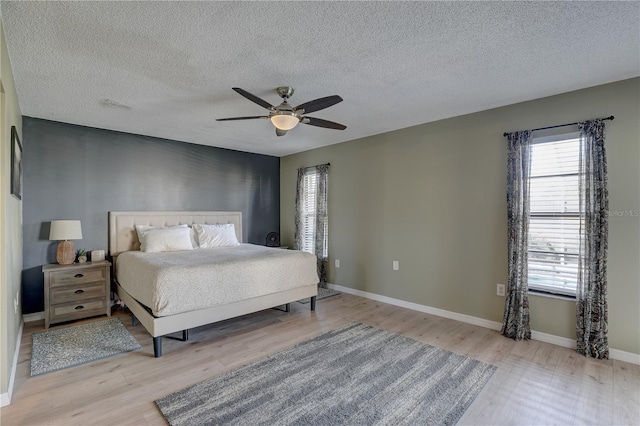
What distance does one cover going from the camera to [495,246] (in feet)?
11.3

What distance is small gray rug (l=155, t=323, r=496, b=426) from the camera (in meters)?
1.98

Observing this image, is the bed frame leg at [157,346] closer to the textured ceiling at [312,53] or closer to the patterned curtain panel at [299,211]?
the textured ceiling at [312,53]

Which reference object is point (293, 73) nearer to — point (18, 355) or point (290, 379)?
point (290, 379)

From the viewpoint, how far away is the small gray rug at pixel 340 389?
6.51ft

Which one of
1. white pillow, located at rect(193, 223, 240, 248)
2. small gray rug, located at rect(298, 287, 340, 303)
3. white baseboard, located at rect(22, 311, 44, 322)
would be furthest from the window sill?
white baseboard, located at rect(22, 311, 44, 322)

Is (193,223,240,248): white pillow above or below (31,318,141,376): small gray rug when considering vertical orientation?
above

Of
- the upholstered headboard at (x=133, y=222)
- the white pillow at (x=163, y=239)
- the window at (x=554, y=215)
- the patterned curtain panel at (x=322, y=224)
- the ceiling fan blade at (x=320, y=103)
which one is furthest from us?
the patterned curtain panel at (x=322, y=224)

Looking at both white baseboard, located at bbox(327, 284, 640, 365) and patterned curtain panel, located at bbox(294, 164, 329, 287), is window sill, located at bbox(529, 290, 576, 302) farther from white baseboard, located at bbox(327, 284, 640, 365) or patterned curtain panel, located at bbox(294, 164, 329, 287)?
patterned curtain panel, located at bbox(294, 164, 329, 287)

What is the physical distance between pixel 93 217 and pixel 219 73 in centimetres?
307

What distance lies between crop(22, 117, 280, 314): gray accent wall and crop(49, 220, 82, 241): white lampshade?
1.00 ft

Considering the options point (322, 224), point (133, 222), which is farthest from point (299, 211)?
point (133, 222)

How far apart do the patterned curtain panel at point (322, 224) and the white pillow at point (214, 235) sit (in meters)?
1.46

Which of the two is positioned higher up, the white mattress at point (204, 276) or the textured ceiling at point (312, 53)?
the textured ceiling at point (312, 53)

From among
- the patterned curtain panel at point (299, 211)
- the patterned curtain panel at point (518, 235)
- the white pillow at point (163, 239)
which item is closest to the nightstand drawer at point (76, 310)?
the white pillow at point (163, 239)
